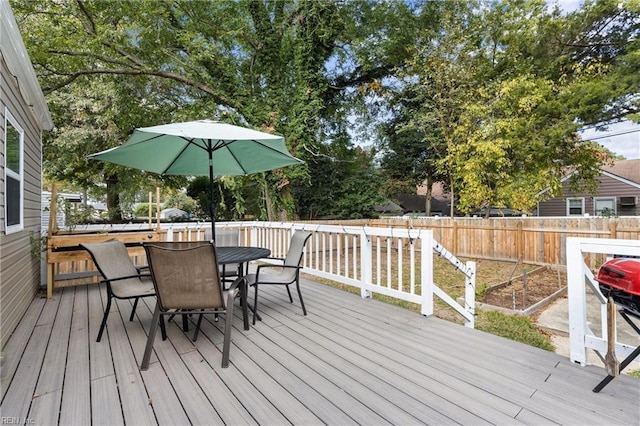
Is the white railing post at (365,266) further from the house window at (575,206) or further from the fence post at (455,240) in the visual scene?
the house window at (575,206)

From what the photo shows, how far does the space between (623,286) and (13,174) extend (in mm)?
5118

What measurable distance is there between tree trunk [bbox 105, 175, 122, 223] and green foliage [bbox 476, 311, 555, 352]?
14616 mm

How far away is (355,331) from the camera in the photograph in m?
2.90

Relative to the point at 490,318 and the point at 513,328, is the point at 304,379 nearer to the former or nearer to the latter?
the point at 513,328

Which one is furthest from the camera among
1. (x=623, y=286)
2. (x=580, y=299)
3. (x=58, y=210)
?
(x=58, y=210)

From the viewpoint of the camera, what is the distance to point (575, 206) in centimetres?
1619

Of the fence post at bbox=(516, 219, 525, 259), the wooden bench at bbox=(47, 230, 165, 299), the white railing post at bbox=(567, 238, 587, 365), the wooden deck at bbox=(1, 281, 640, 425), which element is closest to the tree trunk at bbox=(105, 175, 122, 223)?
the wooden bench at bbox=(47, 230, 165, 299)

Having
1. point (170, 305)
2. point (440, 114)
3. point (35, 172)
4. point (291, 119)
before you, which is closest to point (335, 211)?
point (291, 119)

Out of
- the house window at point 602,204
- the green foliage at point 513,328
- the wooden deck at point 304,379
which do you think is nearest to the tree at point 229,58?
the green foliage at point 513,328

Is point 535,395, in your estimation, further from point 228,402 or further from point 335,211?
point 335,211

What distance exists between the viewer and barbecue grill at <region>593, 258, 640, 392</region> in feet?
5.40

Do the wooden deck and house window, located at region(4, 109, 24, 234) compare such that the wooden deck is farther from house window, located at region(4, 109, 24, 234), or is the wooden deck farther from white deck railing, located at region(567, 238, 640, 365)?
house window, located at region(4, 109, 24, 234)

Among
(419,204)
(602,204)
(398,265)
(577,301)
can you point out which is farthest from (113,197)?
(602,204)

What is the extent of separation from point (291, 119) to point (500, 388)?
8280mm
